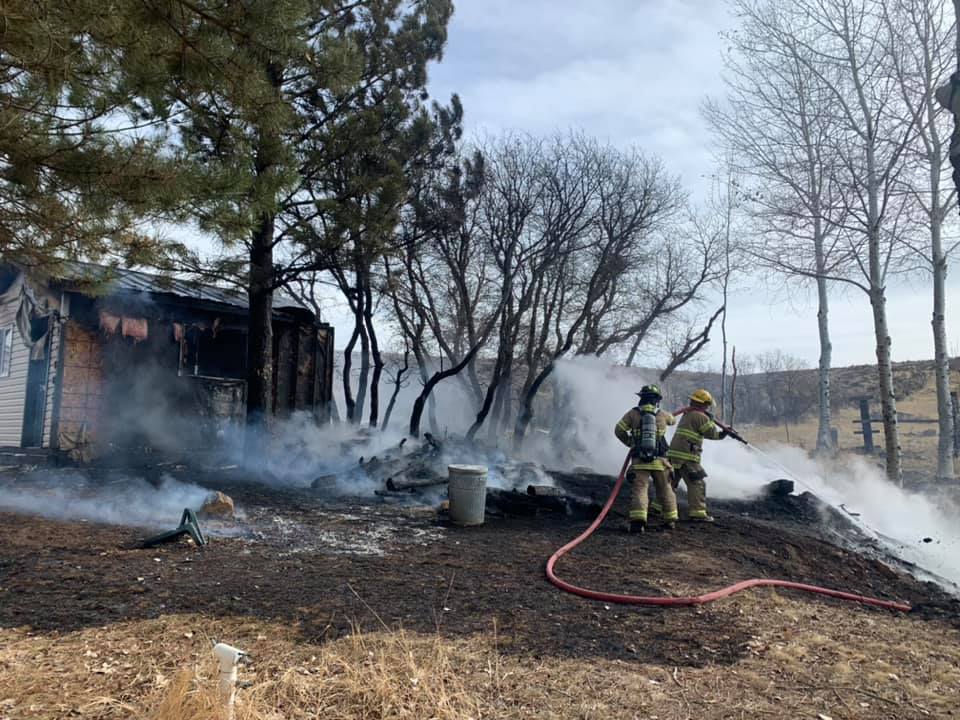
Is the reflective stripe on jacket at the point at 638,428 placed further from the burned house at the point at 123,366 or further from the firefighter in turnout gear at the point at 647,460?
the burned house at the point at 123,366

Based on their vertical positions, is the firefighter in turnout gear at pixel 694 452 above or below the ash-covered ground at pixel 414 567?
above

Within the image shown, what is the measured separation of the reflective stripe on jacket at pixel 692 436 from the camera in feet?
28.0

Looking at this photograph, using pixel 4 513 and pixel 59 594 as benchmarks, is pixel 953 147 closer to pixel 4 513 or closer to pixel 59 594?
pixel 59 594

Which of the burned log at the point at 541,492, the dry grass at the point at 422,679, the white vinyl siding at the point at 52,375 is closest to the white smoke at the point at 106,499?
the white vinyl siding at the point at 52,375

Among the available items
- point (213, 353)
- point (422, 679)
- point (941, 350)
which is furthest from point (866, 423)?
point (422, 679)

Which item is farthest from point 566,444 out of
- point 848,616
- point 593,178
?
point 848,616

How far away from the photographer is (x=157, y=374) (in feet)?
43.0

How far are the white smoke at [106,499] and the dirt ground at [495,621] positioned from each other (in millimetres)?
501

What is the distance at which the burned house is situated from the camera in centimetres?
1187

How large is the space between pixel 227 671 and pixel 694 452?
707cm

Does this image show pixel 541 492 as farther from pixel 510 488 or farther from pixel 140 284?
pixel 140 284

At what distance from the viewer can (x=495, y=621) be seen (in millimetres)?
4258

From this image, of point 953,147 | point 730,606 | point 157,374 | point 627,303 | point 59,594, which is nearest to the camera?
point 953,147

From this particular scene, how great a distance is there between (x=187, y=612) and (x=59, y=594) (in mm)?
1053
